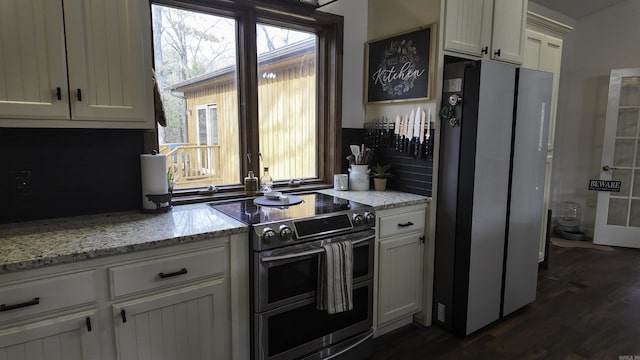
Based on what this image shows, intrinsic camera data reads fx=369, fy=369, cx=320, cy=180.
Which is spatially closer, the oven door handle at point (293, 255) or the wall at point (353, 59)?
the oven door handle at point (293, 255)

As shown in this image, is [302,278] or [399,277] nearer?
[302,278]

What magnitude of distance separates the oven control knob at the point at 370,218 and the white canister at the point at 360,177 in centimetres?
61

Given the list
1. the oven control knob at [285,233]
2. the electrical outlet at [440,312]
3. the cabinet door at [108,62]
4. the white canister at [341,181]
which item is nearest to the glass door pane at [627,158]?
the electrical outlet at [440,312]

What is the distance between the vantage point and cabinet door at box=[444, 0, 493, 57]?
2389 millimetres

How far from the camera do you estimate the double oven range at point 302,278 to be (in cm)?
175

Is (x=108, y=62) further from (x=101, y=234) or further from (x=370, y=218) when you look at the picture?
(x=370, y=218)

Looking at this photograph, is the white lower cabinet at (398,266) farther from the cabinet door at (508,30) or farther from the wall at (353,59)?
the cabinet door at (508,30)

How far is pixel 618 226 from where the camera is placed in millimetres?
4402

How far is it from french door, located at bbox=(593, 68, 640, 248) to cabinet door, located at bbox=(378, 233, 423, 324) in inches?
133

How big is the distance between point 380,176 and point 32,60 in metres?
2.10

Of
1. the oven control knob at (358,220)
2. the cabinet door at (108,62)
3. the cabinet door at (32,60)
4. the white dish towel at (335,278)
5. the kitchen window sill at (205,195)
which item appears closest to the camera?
the cabinet door at (32,60)

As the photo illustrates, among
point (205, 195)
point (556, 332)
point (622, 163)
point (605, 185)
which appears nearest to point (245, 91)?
point (205, 195)

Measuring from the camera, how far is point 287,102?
2.76 metres

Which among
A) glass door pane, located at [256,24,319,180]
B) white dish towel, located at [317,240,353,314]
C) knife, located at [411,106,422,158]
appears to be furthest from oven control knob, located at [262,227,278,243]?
knife, located at [411,106,422,158]
